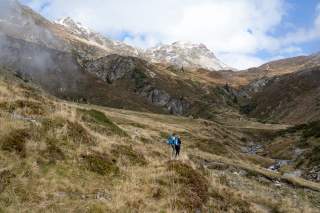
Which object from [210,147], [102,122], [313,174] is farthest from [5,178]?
[210,147]

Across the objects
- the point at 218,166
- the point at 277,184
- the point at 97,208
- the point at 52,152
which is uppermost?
the point at 52,152

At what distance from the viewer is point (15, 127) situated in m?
15.6

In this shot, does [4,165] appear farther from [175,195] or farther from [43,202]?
[175,195]

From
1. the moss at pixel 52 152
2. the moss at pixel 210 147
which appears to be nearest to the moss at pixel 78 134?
the moss at pixel 52 152

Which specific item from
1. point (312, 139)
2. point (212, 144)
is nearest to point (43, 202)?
point (212, 144)

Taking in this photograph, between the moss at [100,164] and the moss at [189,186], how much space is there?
222cm

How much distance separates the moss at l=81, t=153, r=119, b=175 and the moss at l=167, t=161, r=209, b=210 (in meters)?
2.22

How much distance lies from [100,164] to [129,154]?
2.48 m

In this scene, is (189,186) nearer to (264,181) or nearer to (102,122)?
(102,122)

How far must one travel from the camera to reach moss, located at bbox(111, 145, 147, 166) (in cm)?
1802

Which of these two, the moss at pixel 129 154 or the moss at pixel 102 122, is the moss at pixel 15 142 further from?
the moss at pixel 102 122

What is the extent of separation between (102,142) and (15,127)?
3988 mm

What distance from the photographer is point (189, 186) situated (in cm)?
1605

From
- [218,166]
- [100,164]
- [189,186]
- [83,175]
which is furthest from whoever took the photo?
[218,166]
